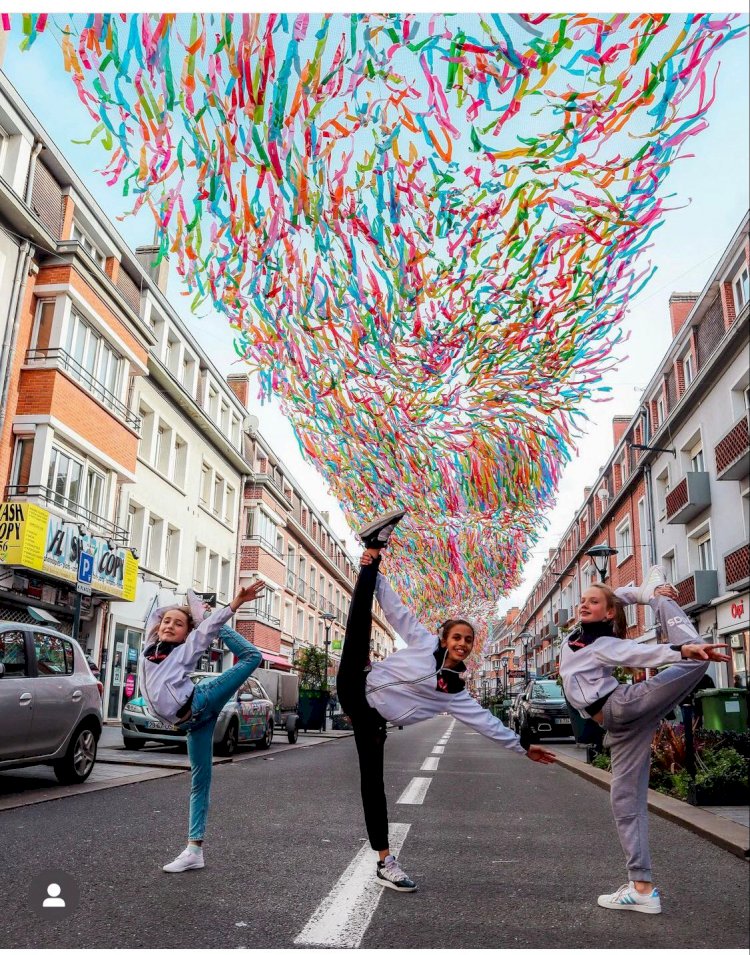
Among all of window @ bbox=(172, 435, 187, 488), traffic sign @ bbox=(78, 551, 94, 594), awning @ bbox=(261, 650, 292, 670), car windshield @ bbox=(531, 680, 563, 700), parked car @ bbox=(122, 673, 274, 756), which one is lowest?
parked car @ bbox=(122, 673, 274, 756)

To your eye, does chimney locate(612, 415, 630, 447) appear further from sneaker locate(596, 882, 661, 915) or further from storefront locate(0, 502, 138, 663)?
storefront locate(0, 502, 138, 663)

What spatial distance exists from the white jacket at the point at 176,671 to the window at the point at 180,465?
129 cm

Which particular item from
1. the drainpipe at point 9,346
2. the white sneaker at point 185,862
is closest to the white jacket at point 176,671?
the white sneaker at point 185,862

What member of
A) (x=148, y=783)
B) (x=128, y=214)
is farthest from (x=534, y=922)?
(x=148, y=783)

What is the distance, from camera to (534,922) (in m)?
4.18

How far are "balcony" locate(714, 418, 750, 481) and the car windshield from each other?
805 centimetres

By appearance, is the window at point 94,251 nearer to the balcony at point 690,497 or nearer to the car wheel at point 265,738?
the car wheel at point 265,738

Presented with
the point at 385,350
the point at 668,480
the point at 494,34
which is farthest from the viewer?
the point at 668,480

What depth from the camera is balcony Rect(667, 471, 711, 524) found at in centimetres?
2591

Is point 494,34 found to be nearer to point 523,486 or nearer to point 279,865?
point 523,486

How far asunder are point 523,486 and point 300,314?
5.77 ft

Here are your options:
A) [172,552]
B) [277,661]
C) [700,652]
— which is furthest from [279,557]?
[700,652]

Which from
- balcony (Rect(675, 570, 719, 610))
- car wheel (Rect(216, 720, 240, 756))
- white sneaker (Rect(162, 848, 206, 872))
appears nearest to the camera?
white sneaker (Rect(162, 848, 206, 872))

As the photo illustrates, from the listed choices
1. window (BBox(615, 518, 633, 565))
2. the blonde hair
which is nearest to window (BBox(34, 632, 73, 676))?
the blonde hair
